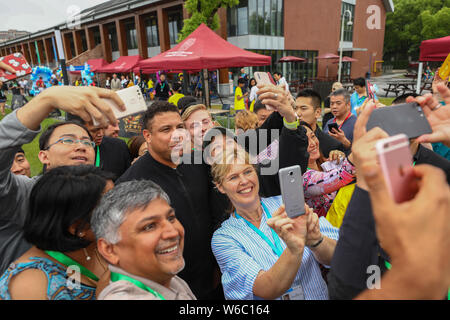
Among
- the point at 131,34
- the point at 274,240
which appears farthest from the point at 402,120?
the point at 131,34

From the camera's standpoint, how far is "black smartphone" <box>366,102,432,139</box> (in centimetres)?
104

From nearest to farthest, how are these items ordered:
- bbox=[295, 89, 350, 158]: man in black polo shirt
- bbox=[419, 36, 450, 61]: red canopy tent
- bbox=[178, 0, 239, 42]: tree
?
bbox=[295, 89, 350, 158]: man in black polo shirt < bbox=[419, 36, 450, 61]: red canopy tent < bbox=[178, 0, 239, 42]: tree

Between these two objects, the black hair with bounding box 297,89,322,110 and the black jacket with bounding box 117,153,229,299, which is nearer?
the black jacket with bounding box 117,153,229,299

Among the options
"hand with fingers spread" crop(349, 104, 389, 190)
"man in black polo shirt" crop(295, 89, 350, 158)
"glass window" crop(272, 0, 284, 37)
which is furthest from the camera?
"glass window" crop(272, 0, 284, 37)

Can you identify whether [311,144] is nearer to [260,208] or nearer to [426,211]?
[260,208]

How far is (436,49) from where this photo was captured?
227 inches

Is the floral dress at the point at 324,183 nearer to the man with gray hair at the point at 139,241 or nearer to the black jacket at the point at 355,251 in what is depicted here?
the black jacket at the point at 355,251

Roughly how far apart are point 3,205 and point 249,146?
221 cm

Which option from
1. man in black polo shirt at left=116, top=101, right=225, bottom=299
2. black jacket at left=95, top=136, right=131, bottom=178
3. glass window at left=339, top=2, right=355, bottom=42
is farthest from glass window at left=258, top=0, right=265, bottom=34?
man in black polo shirt at left=116, top=101, right=225, bottom=299

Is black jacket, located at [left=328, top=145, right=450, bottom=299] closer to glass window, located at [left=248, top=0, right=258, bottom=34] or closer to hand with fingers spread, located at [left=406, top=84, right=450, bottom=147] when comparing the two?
hand with fingers spread, located at [left=406, top=84, right=450, bottom=147]

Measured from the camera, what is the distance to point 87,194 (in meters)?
1.41

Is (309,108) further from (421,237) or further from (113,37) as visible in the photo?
(113,37)

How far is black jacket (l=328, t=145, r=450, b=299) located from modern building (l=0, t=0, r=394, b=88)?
20898mm

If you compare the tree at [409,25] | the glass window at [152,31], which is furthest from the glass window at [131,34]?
the tree at [409,25]
